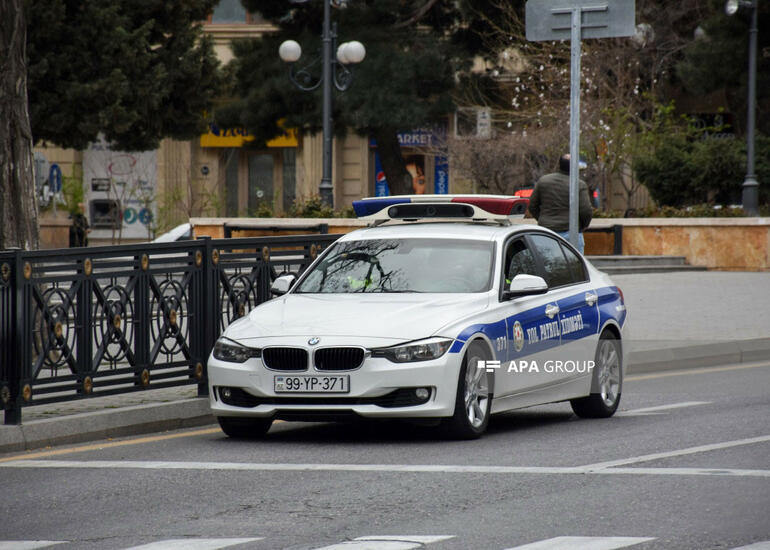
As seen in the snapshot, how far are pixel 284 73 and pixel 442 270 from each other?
89.8ft

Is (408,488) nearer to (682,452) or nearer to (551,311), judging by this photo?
(682,452)

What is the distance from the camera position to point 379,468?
841cm

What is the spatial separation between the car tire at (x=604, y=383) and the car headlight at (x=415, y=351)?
2138 mm

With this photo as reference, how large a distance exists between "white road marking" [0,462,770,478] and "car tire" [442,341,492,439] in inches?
38.4

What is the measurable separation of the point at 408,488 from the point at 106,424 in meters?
3.17

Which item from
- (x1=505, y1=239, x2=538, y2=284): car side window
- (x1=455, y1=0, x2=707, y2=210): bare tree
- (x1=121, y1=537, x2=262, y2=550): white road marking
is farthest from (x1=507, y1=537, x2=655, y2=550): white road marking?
(x1=455, y1=0, x2=707, y2=210): bare tree

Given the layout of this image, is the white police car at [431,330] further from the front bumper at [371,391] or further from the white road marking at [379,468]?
the white road marking at [379,468]

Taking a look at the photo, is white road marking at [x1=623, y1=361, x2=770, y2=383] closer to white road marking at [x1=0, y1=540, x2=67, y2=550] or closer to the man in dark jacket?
the man in dark jacket

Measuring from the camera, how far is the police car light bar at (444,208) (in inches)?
435

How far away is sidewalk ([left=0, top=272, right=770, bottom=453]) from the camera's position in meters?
9.95

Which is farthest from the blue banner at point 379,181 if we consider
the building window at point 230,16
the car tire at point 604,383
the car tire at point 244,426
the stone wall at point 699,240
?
the car tire at point 244,426

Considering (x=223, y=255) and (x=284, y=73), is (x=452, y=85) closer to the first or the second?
(x=284, y=73)

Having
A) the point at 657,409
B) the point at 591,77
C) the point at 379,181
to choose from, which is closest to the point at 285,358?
the point at 657,409

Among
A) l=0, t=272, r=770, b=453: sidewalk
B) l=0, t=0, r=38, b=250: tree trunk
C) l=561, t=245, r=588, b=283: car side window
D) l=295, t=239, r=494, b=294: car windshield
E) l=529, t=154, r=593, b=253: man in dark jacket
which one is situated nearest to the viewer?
l=0, t=272, r=770, b=453: sidewalk
